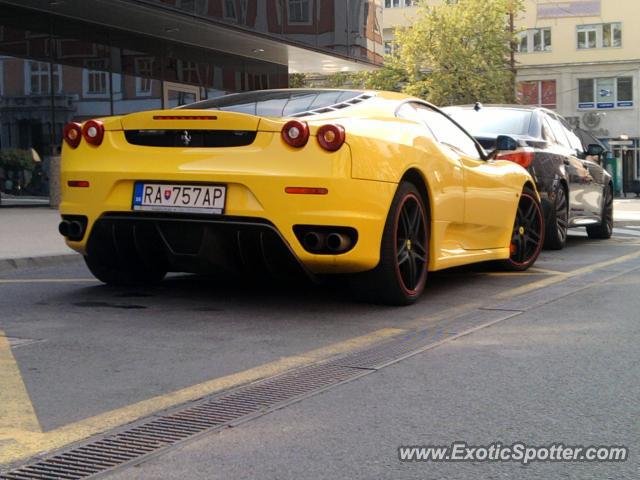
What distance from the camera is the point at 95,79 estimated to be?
1983 cm

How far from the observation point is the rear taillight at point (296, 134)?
19.2ft

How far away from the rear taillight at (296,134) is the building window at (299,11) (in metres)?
16.7

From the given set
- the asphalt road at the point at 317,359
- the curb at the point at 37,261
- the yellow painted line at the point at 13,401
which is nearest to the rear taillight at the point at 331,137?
the asphalt road at the point at 317,359

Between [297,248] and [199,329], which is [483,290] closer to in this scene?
[297,248]

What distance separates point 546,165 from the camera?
1056cm

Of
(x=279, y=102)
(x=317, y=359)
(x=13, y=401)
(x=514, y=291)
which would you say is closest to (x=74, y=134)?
(x=279, y=102)

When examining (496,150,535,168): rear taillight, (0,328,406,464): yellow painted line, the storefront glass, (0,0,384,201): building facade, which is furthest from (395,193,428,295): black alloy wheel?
the storefront glass

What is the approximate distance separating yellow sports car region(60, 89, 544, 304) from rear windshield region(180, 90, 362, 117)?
0.02m

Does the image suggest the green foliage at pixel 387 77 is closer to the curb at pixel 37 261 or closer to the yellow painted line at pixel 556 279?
the yellow painted line at pixel 556 279

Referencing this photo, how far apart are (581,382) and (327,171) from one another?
2.04m

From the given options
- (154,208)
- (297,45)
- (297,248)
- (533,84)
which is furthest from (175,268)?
(533,84)

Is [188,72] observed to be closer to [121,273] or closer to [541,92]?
[121,273]

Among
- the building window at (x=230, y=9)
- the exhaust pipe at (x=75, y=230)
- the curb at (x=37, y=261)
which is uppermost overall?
the building window at (x=230, y=9)

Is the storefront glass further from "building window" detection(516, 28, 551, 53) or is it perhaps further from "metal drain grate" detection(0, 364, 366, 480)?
"building window" detection(516, 28, 551, 53)
